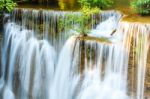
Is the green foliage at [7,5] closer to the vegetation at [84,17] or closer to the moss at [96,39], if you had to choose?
the vegetation at [84,17]

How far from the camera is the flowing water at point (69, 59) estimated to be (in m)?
9.88

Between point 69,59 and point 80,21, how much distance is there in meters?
1.08

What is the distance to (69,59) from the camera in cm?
1081

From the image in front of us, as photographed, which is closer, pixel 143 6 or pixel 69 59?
pixel 69 59

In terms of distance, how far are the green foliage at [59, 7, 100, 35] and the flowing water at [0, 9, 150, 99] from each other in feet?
0.53

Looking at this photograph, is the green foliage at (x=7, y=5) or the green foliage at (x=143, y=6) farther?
the green foliage at (x=7, y=5)

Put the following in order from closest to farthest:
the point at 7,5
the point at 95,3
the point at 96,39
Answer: the point at 96,39
the point at 7,5
the point at 95,3

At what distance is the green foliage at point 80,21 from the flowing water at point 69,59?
0.16m

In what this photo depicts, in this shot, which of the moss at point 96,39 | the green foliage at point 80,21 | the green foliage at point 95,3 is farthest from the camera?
the green foliage at point 95,3

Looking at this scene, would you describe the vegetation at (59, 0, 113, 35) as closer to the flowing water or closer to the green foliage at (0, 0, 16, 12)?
the flowing water

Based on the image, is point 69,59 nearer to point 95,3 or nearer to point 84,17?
point 84,17

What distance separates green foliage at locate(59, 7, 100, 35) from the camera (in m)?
10.8

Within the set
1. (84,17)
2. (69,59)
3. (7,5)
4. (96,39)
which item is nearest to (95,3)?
(84,17)

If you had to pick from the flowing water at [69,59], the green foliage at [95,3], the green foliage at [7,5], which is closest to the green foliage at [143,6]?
the flowing water at [69,59]
